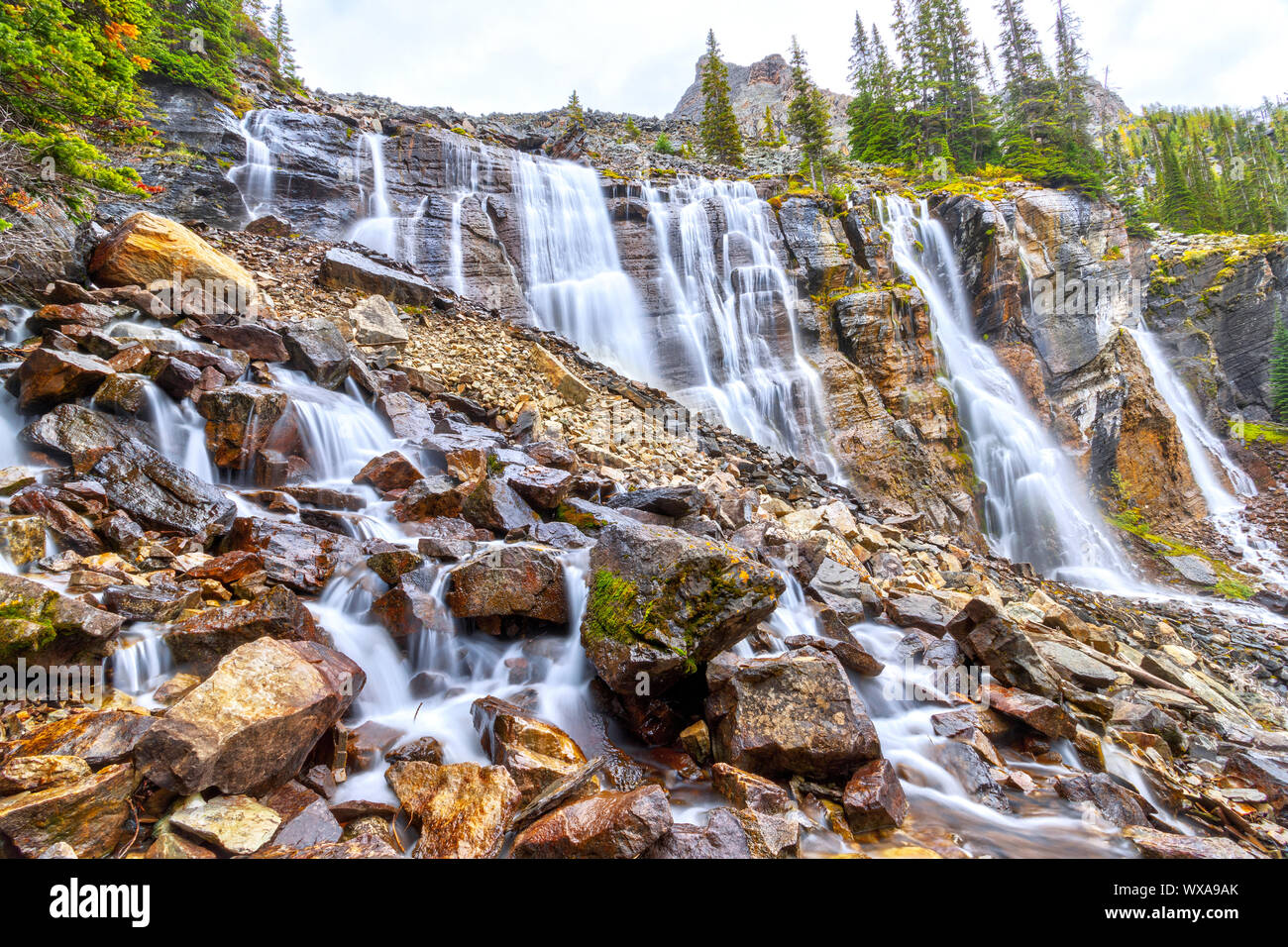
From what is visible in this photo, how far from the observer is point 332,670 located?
405 cm

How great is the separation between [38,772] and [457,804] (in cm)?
220

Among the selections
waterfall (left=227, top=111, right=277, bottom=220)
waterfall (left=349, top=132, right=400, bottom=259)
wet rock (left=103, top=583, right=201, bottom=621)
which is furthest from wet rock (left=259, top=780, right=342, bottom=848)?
waterfall (left=227, top=111, right=277, bottom=220)

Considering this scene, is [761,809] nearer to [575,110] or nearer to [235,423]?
[235,423]

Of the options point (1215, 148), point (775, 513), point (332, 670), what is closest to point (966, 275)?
point (775, 513)

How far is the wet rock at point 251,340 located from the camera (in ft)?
29.6

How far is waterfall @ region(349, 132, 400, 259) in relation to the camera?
58.7 ft

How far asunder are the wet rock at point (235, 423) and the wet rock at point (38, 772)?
512 cm

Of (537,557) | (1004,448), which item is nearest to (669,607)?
(537,557)

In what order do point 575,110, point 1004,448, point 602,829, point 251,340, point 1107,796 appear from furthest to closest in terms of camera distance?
1. point 575,110
2. point 1004,448
3. point 251,340
4. point 1107,796
5. point 602,829

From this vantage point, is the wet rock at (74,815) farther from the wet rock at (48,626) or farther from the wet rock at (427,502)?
the wet rock at (427,502)

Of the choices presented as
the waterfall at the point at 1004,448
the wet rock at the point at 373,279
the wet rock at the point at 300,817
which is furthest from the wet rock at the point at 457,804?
the waterfall at the point at 1004,448

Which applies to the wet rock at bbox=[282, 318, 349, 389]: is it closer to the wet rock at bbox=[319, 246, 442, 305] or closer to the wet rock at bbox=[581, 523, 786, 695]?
the wet rock at bbox=[319, 246, 442, 305]

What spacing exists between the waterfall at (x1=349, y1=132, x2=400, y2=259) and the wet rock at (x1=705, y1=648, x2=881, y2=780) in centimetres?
1815

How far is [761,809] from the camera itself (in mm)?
3859
